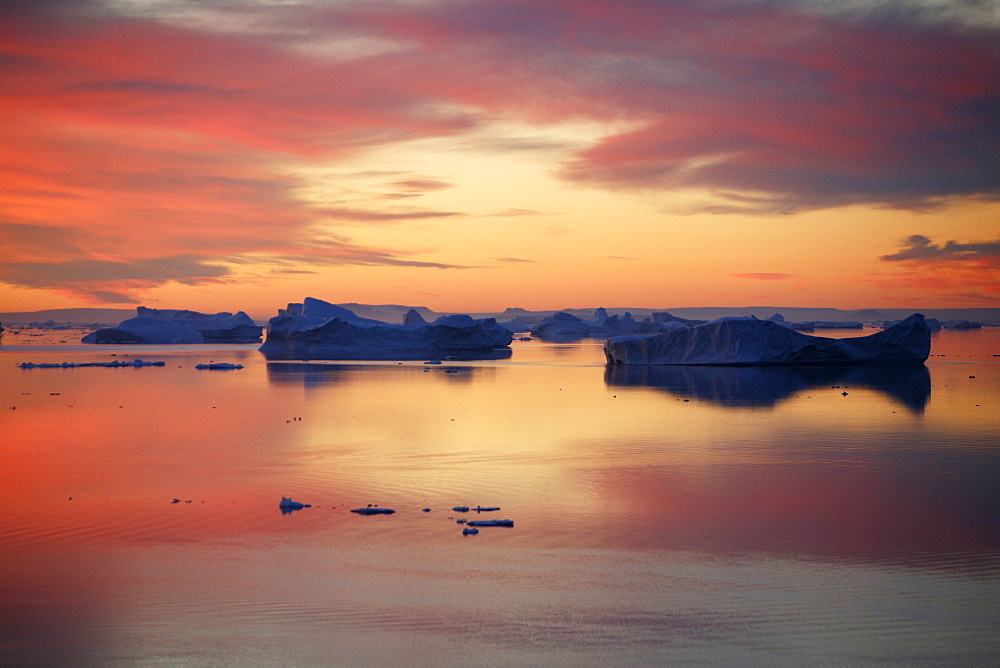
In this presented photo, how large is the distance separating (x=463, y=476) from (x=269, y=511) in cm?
210

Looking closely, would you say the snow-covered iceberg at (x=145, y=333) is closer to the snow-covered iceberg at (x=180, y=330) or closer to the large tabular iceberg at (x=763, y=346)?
the snow-covered iceberg at (x=180, y=330)

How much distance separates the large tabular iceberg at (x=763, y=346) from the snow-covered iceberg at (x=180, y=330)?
30.6 meters

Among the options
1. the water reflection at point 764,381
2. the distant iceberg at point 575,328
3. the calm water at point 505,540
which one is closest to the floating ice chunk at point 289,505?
the calm water at point 505,540

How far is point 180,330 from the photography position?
159 feet

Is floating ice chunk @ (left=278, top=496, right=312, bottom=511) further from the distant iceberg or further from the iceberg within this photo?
the distant iceberg

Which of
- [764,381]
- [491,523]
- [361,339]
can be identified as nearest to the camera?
[491,523]

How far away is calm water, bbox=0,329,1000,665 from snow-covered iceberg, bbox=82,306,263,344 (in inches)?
1391

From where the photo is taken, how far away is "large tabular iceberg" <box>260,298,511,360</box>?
3316cm

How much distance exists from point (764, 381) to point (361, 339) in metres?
18.1

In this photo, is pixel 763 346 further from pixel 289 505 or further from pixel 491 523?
pixel 289 505

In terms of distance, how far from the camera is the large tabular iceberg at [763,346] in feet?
77.5

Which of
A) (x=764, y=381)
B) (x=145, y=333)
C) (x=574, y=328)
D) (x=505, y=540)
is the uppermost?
(x=574, y=328)

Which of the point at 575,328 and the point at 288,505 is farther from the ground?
the point at 575,328

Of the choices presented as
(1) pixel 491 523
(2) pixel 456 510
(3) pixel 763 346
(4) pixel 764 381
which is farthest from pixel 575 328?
(1) pixel 491 523
